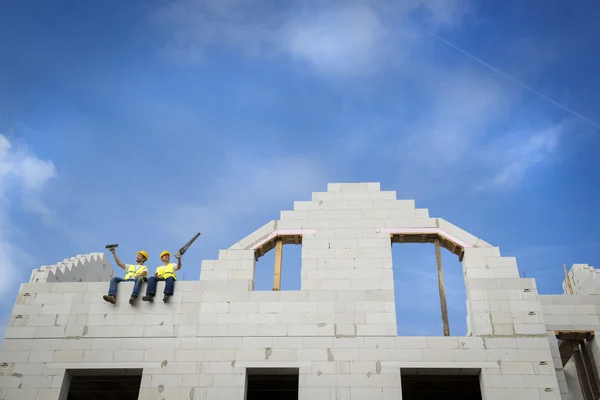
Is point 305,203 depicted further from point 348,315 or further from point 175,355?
point 175,355

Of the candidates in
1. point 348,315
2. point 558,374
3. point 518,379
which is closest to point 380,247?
point 348,315

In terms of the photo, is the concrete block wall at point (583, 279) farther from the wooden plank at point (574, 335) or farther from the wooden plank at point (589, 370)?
the wooden plank at point (589, 370)

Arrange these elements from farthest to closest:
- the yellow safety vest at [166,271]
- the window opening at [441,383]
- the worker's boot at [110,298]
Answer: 1. the yellow safety vest at [166,271]
2. the worker's boot at [110,298]
3. the window opening at [441,383]

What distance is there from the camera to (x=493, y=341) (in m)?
18.4

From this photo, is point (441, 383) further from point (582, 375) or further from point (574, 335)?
point (582, 375)

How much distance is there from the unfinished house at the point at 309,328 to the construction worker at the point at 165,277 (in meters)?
0.28

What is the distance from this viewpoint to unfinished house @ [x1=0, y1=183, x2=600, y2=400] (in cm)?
1802

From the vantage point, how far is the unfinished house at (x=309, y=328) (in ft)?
59.1

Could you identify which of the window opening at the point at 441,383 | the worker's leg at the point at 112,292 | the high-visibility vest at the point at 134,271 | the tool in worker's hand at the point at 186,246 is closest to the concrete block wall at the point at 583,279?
the window opening at the point at 441,383

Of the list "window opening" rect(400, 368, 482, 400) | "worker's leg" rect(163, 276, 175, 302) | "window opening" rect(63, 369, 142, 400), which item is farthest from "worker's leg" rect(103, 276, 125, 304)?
"window opening" rect(400, 368, 482, 400)

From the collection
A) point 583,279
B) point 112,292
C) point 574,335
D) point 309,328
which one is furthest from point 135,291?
point 583,279

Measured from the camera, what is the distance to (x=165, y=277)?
20.1m

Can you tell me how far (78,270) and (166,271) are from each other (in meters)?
5.81

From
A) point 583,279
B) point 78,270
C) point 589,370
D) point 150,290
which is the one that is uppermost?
point 583,279
